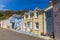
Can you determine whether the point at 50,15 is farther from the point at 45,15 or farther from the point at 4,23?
the point at 4,23

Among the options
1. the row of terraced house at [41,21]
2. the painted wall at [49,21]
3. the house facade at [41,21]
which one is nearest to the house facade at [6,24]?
the row of terraced house at [41,21]

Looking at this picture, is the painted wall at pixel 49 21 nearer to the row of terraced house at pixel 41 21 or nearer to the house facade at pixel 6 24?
the row of terraced house at pixel 41 21

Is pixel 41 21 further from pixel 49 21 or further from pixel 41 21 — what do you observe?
pixel 49 21

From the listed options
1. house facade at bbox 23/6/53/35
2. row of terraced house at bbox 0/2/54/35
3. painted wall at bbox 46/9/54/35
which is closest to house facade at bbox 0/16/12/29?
row of terraced house at bbox 0/2/54/35

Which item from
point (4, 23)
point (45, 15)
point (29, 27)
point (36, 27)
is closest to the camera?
point (45, 15)

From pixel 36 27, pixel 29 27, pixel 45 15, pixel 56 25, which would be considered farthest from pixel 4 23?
pixel 56 25

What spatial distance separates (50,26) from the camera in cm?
3256

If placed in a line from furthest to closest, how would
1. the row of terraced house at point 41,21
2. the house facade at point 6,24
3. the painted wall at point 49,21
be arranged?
the house facade at point 6,24
the row of terraced house at point 41,21
the painted wall at point 49,21

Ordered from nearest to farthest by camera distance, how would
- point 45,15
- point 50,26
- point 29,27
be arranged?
1. point 50,26
2. point 45,15
3. point 29,27

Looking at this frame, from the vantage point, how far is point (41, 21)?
37.7 meters

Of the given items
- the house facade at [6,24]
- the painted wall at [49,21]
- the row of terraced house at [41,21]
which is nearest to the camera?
the painted wall at [49,21]

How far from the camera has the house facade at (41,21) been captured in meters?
32.7

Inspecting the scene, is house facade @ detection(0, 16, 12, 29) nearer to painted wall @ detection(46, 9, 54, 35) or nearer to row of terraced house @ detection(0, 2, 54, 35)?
row of terraced house @ detection(0, 2, 54, 35)

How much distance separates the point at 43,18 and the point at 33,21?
196 inches
